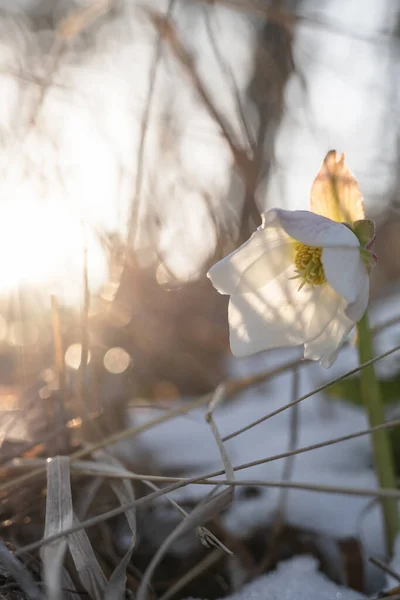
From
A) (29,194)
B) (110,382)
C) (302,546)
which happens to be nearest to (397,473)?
(302,546)

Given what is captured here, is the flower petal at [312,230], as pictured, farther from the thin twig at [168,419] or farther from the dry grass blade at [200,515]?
the dry grass blade at [200,515]

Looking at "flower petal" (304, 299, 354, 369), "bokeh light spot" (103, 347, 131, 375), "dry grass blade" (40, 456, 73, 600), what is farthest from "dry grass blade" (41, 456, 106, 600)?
"bokeh light spot" (103, 347, 131, 375)

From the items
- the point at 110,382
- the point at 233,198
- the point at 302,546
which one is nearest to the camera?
the point at 302,546

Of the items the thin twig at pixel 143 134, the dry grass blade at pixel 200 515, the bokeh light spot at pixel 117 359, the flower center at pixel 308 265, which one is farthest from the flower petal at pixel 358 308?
the bokeh light spot at pixel 117 359

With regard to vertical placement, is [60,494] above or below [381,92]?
below

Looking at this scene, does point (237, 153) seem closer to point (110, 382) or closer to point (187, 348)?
point (110, 382)

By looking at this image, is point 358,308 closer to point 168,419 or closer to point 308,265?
point 308,265
